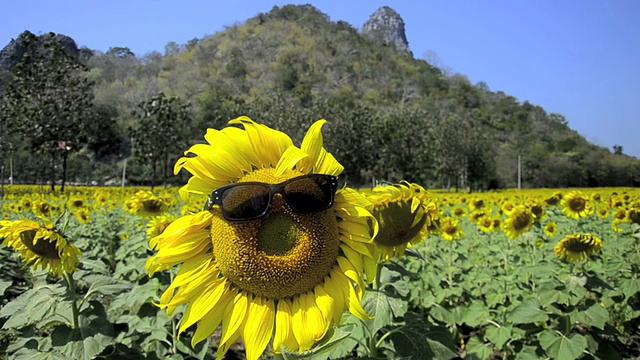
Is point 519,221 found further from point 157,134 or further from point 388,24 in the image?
point 388,24

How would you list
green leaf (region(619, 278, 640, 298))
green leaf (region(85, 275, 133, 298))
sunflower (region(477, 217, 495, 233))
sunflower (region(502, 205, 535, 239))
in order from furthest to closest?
1. sunflower (region(477, 217, 495, 233))
2. sunflower (region(502, 205, 535, 239))
3. green leaf (region(619, 278, 640, 298))
4. green leaf (region(85, 275, 133, 298))

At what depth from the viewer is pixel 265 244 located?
111cm

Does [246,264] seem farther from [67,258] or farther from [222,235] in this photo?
[67,258]

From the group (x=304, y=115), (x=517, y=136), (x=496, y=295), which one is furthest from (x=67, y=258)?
(x=517, y=136)

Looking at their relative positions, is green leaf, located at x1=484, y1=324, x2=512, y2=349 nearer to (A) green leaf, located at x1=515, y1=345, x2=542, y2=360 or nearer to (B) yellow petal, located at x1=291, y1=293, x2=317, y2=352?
(A) green leaf, located at x1=515, y1=345, x2=542, y2=360

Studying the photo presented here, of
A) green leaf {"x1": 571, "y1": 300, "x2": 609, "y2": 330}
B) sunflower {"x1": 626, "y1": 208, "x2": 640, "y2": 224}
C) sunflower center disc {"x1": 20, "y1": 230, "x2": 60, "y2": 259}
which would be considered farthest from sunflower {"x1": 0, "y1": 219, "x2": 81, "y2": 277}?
sunflower {"x1": 626, "y1": 208, "x2": 640, "y2": 224}

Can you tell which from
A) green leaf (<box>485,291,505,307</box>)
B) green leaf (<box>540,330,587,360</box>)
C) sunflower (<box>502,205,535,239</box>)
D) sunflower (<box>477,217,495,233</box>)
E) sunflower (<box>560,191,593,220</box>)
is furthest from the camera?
sunflower (<box>477,217,495,233</box>)

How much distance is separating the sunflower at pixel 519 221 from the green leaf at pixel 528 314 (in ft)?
4.98

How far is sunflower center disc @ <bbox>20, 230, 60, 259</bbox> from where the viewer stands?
1976mm

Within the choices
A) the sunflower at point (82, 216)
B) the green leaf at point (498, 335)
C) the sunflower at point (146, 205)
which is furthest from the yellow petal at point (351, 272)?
the sunflower at point (82, 216)

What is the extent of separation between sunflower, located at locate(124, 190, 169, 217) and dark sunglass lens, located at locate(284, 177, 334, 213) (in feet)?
10.6

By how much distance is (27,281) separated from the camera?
4926 millimetres

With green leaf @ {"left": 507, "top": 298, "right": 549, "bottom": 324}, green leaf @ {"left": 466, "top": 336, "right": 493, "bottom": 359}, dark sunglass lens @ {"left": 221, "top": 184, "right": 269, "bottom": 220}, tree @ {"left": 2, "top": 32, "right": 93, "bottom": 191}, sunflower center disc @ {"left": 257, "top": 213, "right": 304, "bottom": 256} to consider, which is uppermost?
Result: tree @ {"left": 2, "top": 32, "right": 93, "bottom": 191}

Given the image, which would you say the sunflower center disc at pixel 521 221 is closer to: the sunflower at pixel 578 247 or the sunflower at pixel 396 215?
the sunflower at pixel 578 247
